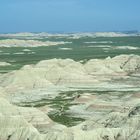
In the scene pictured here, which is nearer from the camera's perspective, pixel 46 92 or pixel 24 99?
pixel 24 99

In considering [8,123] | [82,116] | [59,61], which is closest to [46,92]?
[82,116]

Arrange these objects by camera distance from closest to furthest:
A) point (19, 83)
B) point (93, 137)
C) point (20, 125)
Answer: point (93, 137) < point (20, 125) < point (19, 83)

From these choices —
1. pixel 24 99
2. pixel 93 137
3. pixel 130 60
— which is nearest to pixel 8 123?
pixel 93 137

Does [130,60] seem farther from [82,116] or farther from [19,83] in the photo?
[82,116]

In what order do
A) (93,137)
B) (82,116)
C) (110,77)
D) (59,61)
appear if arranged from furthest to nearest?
1. (59,61)
2. (110,77)
3. (82,116)
4. (93,137)

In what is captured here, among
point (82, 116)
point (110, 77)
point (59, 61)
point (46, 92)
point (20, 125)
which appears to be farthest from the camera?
point (59, 61)

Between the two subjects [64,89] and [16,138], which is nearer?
[16,138]

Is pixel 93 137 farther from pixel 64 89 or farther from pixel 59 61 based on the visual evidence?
pixel 59 61
